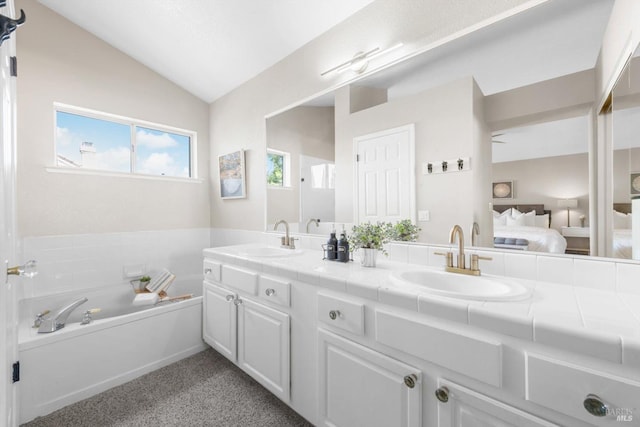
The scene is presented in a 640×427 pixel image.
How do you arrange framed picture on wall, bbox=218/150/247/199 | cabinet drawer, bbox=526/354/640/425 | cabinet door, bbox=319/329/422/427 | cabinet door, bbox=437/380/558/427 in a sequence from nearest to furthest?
cabinet drawer, bbox=526/354/640/425, cabinet door, bbox=437/380/558/427, cabinet door, bbox=319/329/422/427, framed picture on wall, bbox=218/150/247/199

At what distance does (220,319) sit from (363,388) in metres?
1.26

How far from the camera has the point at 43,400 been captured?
163 centimetres

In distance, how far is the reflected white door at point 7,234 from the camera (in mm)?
1130

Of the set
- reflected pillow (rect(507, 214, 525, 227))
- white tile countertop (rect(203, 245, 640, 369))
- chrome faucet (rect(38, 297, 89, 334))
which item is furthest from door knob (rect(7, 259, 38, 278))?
reflected pillow (rect(507, 214, 525, 227))

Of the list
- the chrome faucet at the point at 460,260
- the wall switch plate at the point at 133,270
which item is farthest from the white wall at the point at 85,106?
the chrome faucet at the point at 460,260

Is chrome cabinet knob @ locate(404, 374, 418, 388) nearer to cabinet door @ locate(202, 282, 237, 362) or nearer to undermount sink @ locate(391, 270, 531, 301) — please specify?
undermount sink @ locate(391, 270, 531, 301)

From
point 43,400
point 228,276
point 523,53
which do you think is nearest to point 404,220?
point 523,53

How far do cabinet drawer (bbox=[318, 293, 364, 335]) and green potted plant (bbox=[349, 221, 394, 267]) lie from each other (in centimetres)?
32

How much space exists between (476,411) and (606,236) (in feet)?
2.68

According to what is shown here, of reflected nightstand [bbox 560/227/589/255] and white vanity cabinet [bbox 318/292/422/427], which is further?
reflected nightstand [bbox 560/227/589/255]

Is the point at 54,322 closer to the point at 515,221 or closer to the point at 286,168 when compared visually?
the point at 286,168

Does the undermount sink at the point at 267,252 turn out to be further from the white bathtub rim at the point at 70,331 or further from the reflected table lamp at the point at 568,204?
the reflected table lamp at the point at 568,204

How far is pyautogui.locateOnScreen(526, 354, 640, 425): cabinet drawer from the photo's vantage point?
0.60 metres

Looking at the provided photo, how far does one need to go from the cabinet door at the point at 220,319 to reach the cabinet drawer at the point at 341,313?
0.82m
